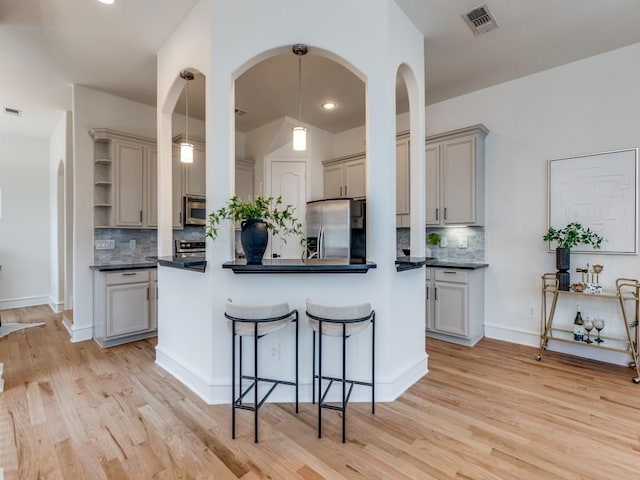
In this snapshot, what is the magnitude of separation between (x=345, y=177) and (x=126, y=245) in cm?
314

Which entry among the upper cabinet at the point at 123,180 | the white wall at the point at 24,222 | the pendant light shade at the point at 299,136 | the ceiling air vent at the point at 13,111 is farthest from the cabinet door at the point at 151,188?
the white wall at the point at 24,222

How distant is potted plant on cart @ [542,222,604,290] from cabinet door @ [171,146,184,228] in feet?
14.0

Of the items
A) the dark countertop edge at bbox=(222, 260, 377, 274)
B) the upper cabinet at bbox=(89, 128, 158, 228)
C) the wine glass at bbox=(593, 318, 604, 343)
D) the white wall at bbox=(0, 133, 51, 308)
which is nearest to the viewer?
the dark countertop edge at bbox=(222, 260, 377, 274)

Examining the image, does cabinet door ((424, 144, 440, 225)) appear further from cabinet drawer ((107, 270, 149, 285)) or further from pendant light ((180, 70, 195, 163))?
cabinet drawer ((107, 270, 149, 285))

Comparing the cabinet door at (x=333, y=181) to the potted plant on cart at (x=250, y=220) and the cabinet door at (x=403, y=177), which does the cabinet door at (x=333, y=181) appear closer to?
the cabinet door at (x=403, y=177)

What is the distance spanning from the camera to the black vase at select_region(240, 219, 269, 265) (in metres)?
2.29

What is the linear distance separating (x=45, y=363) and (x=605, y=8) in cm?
577

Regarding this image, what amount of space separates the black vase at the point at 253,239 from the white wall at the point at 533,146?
9.57ft

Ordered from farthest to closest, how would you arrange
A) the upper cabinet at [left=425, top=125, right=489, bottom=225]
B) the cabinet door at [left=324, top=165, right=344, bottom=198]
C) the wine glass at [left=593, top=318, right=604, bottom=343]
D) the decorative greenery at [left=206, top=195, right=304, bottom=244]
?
the cabinet door at [left=324, top=165, right=344, bottom=198] < the upper cabinet at [left=425, top=125, right=489, bottom=225] < the wine glass at [left=593, top=318, right=604, bottom=343] < the decorative greenery at [left=206, top=195, right=304, bottom=244]

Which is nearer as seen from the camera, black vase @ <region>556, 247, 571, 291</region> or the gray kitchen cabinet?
black vase @ <region>556, 247, 571, 291</region>

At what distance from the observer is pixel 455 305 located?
3.64 meters

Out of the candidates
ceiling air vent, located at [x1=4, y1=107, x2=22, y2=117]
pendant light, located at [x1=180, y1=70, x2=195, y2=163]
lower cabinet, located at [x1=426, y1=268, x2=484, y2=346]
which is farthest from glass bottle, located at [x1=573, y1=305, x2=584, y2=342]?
ceiling air vent, located at [x1=4, y1=107, x2=22, y2=117]

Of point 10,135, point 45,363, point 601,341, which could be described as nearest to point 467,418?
point 601,341

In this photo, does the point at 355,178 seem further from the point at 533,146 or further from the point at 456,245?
the point at 533,146
